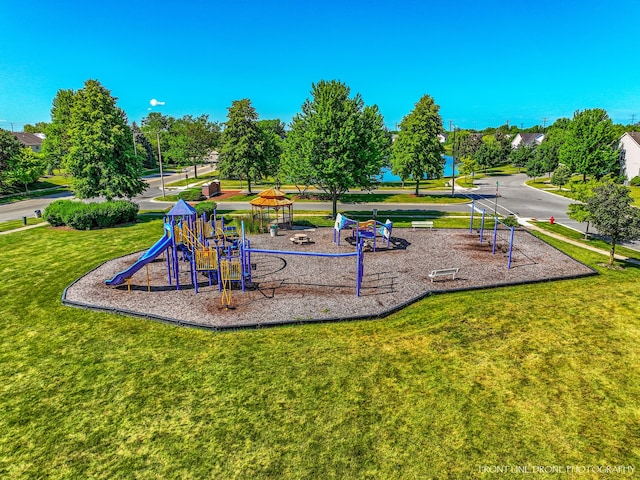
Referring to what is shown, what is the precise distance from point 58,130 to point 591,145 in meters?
81.9

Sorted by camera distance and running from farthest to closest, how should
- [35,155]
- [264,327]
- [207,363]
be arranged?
[35,155], [264,327], [207,363]

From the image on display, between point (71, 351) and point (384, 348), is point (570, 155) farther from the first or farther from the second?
point (71, 351)

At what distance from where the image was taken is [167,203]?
147 ft

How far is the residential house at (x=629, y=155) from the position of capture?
55.9 meters

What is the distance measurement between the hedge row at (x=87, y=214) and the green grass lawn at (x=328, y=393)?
578 inches

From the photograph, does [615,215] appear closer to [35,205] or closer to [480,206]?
[480,206]

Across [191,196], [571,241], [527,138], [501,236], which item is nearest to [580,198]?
[571,241]

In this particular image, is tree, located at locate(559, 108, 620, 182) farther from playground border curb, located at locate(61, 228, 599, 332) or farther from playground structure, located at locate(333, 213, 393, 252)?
playground border curb, located at locate(61, 228, 599, 332)

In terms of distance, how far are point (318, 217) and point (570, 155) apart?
4235 cm

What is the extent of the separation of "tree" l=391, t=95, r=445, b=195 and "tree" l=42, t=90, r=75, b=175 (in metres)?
52.3

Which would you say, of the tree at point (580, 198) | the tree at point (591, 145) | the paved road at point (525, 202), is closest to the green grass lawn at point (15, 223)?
the tree at point (580, 198)

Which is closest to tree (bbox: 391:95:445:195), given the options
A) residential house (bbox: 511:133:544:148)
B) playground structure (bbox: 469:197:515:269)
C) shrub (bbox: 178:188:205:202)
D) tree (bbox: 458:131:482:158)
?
playground structure (bbox: 469:197:515:269)

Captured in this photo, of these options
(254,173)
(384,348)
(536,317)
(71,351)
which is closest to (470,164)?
(254,173)

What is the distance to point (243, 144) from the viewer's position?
47.7m
